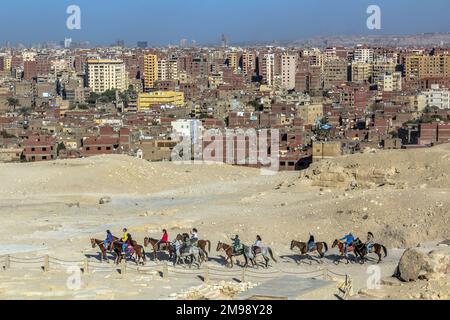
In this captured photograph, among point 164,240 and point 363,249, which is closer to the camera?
point 363,249

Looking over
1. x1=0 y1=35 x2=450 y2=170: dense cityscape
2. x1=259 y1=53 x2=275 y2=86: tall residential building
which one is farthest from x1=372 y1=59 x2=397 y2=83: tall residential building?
x1=259 y1=53 x2=275 y2=86: tall residential building

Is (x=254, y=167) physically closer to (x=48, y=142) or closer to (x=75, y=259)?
(x=48, y=142)

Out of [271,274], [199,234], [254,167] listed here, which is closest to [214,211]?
[199,234]

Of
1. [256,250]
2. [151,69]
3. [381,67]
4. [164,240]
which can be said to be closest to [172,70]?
[151,69]

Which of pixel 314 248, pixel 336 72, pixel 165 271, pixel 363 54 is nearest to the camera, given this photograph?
pixel 165 271

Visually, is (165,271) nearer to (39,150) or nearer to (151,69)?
(39,150)

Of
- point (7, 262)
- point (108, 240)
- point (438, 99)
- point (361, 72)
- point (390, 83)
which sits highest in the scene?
point (108, 240)

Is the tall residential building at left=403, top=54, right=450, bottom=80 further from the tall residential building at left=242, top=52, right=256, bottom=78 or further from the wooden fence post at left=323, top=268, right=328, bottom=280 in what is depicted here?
the wooden fence post at left=323, top=268, right=328, bottom=280
